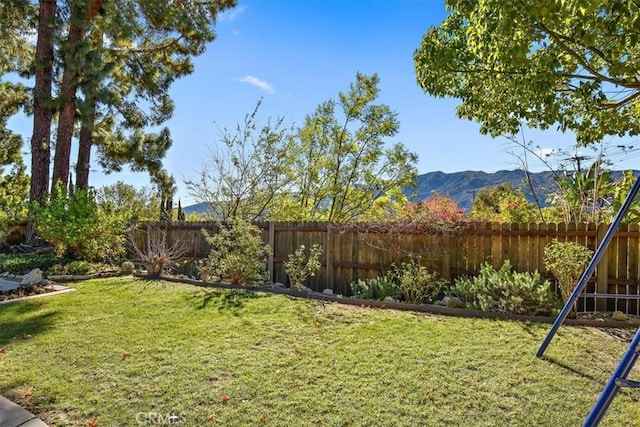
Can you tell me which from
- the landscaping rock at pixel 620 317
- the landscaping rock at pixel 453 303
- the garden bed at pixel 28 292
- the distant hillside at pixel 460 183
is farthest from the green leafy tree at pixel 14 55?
the landscaping rock at pixel 620 317

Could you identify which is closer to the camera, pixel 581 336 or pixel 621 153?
pixel 581 336

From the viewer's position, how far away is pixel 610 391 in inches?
Result: 72.1

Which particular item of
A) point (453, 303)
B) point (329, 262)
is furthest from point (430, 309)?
point (329, 262)

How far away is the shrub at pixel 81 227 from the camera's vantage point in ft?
28.5

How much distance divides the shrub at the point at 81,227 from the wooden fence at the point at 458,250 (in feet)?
8.14

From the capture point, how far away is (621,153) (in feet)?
25.3

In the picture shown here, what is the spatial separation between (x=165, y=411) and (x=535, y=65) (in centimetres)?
479

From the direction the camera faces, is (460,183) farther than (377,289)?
Yes

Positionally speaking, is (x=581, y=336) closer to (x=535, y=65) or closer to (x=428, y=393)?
(x=428, y=393)

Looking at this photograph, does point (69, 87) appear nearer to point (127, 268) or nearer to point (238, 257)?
Result: point (127, 268)

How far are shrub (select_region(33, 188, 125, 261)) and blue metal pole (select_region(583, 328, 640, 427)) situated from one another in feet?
30.7

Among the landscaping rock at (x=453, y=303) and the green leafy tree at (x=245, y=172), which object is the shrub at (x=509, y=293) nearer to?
the landscaping rock at (x=453, y=303)

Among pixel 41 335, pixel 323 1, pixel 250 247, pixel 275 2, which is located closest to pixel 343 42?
pixel 323 1

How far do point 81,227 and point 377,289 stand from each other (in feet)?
21.9
